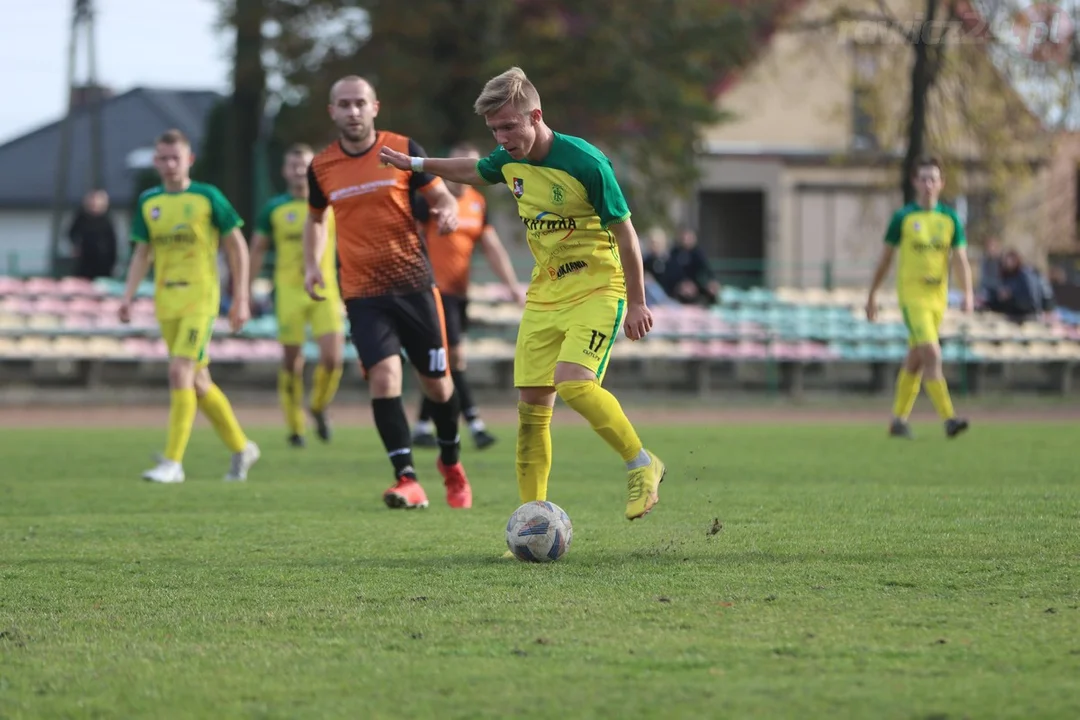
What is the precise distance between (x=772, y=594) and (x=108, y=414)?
53.9ft

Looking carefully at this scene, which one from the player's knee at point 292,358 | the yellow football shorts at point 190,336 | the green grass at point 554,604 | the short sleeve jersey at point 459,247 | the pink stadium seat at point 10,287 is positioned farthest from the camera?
the pink stadium seat at point 10,287

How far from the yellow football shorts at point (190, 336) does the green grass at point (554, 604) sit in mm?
932

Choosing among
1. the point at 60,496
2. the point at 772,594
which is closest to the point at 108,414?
→ the point at 60,496

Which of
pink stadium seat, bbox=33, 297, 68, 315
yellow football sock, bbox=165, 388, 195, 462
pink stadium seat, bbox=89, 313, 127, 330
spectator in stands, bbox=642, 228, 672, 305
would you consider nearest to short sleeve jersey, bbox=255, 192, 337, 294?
yellow football sock, bbox=165, 388, 195, 462

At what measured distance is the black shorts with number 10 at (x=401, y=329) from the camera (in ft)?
28.5

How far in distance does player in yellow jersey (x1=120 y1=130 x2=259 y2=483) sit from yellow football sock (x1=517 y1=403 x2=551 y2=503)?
405cm

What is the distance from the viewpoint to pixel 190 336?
10.5 metres

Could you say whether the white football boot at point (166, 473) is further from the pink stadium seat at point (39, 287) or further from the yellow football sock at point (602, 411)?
the pink stadium seat at point (39, 287)

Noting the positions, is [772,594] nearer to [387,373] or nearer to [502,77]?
[502,77]

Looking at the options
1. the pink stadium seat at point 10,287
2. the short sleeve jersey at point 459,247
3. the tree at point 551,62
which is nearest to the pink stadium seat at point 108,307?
the pink stadium seat at point 10,287

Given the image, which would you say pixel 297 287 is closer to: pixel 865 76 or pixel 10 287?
pixel 10 287

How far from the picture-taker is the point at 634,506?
261 inches

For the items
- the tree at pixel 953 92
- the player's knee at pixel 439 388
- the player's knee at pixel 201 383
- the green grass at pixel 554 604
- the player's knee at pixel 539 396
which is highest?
the tree at pixel 953 92

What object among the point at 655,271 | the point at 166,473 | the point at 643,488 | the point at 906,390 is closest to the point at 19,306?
the point at 655,271
